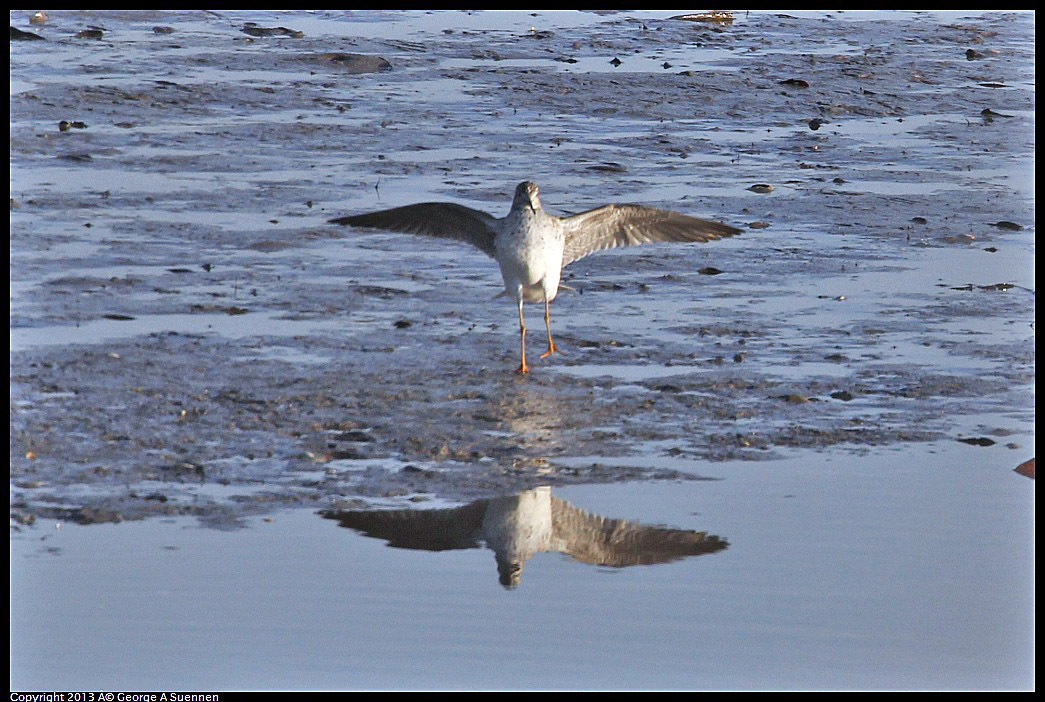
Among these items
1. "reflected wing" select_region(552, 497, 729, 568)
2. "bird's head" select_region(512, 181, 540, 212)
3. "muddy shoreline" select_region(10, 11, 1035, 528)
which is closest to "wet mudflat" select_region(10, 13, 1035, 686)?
"muddy shoreline" select_region(10, 11, 1035, 528)

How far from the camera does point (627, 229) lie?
930cm

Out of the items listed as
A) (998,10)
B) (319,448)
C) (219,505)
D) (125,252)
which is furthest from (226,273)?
(998,10)

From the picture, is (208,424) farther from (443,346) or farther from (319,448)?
(443,346)

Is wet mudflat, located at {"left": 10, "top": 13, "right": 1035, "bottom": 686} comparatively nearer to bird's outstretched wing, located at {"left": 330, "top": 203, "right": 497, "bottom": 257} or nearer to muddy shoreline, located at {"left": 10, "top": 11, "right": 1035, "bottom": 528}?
muddy shoreline, located at {"left": 10, "top": 11, "right": 1035, "bottom": 528}

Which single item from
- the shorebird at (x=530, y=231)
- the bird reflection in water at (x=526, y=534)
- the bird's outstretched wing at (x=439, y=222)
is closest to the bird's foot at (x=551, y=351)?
the shorebird at (x=530, y=231)

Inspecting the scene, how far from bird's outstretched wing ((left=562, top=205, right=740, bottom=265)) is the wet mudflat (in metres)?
0.37

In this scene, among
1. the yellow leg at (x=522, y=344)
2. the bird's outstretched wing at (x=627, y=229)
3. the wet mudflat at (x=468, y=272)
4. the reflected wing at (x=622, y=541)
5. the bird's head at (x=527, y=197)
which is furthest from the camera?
the bird's outstretched wing at (x=627, y=229)

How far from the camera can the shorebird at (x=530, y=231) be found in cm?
879

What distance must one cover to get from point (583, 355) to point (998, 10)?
15.9 metres

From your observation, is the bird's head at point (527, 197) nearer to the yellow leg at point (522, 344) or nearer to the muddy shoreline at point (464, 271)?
the yellow leg at point (522, 344)

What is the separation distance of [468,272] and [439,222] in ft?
3.37

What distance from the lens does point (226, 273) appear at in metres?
9.60

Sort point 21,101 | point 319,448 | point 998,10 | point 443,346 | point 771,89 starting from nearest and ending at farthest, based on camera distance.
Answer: point 319,448, point 443,346, point 21,101, point 771,89, point 998,10

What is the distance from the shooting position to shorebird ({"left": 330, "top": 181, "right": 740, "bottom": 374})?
8.79m
